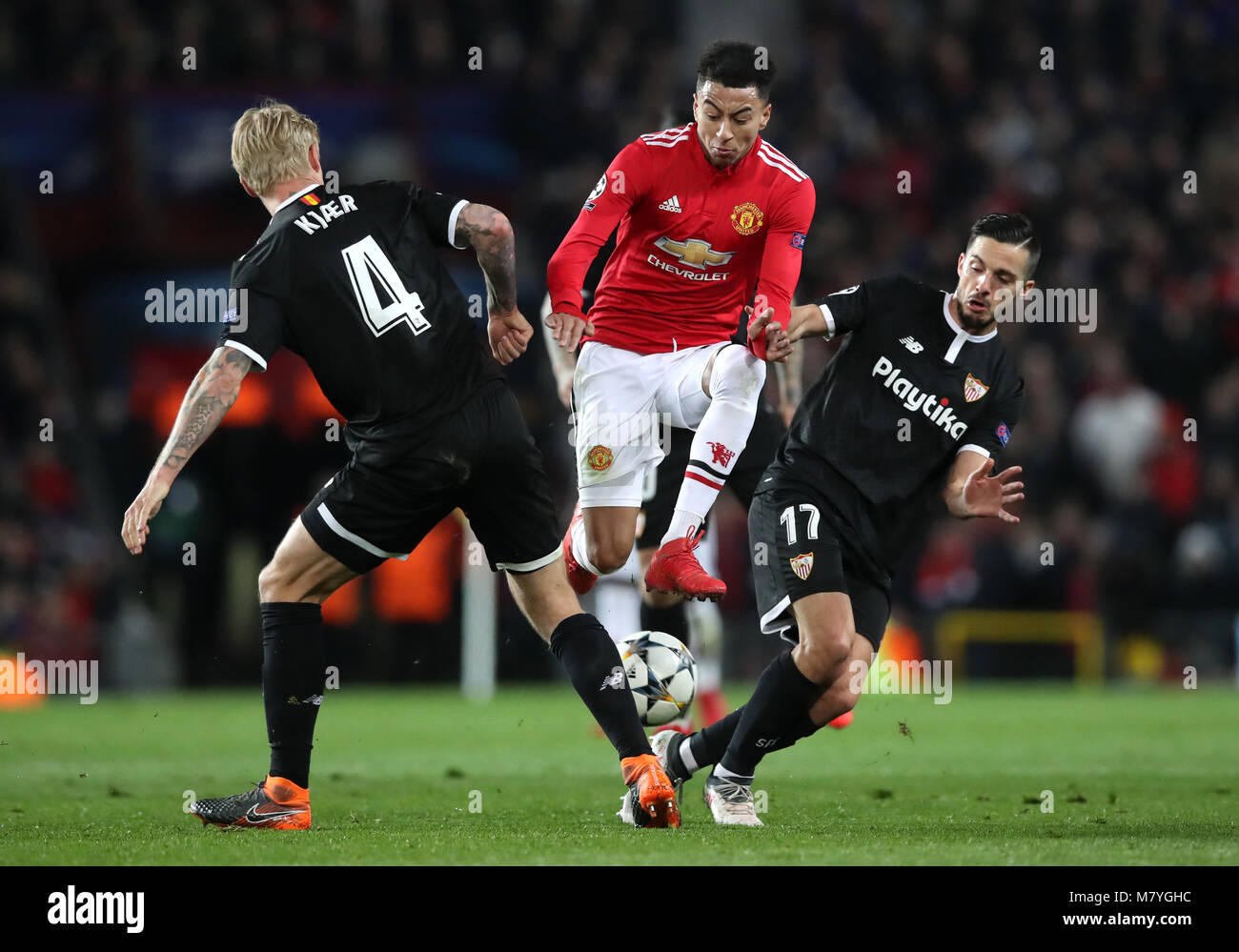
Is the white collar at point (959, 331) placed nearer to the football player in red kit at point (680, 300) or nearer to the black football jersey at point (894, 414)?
the black football jersey at point (894, 414)

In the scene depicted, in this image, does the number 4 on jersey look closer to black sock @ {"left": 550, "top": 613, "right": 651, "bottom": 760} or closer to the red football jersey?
→ the red football jersey

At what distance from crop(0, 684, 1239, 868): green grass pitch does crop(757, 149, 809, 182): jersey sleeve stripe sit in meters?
2.44

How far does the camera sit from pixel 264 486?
581 inches

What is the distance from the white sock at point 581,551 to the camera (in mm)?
7074

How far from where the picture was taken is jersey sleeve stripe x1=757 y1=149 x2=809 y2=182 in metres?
6.80

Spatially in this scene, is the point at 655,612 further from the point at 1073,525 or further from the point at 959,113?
the point at 959,113

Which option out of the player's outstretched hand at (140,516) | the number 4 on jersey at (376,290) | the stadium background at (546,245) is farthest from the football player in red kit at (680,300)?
the stadium background at (546,245)

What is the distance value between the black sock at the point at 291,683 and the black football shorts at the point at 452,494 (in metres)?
0.27

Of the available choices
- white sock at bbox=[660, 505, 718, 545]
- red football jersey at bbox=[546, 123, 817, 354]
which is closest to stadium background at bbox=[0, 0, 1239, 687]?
red football jersey at bbox=[546, 123, 817, 354]

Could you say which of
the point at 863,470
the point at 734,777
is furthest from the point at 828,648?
the point at 863,470

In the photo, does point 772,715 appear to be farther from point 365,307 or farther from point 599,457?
point 365,307

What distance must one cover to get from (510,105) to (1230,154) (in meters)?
7.21

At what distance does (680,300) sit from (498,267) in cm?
146
